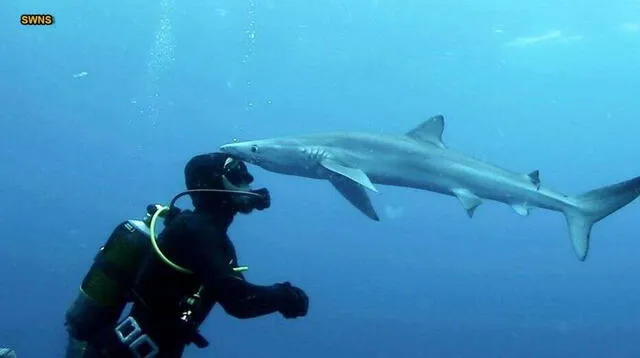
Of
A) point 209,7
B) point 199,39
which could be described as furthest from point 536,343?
point 199,39

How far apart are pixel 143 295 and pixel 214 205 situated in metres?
0.73

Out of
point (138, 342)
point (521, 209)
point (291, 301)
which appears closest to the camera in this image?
point (291, 301)

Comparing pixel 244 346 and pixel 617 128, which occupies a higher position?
pixel 617 128

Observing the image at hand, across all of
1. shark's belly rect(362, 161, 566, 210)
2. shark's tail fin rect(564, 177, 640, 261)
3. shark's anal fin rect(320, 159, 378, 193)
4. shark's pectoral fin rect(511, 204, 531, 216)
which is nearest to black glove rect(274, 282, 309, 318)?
shark's anal fin rect(320, 159, 378, 193)

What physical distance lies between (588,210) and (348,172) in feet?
11.5

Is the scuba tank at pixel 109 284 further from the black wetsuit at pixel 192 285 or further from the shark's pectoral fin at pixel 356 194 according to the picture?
the shark's pectoral fin at pixel 356 194

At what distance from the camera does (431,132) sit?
1138cm

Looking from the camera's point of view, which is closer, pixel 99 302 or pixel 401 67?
pixel 99 302

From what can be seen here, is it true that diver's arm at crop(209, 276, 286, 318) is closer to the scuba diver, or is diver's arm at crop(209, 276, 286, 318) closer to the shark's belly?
the scuba diver

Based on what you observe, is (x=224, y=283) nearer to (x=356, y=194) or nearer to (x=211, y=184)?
(x=211, y=184)

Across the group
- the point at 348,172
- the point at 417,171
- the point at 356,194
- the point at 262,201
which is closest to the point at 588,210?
the point at 417,171

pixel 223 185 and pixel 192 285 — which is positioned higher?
pixel 223 185

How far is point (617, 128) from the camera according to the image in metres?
68.7

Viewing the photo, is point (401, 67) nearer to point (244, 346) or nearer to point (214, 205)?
point (244, 346)
